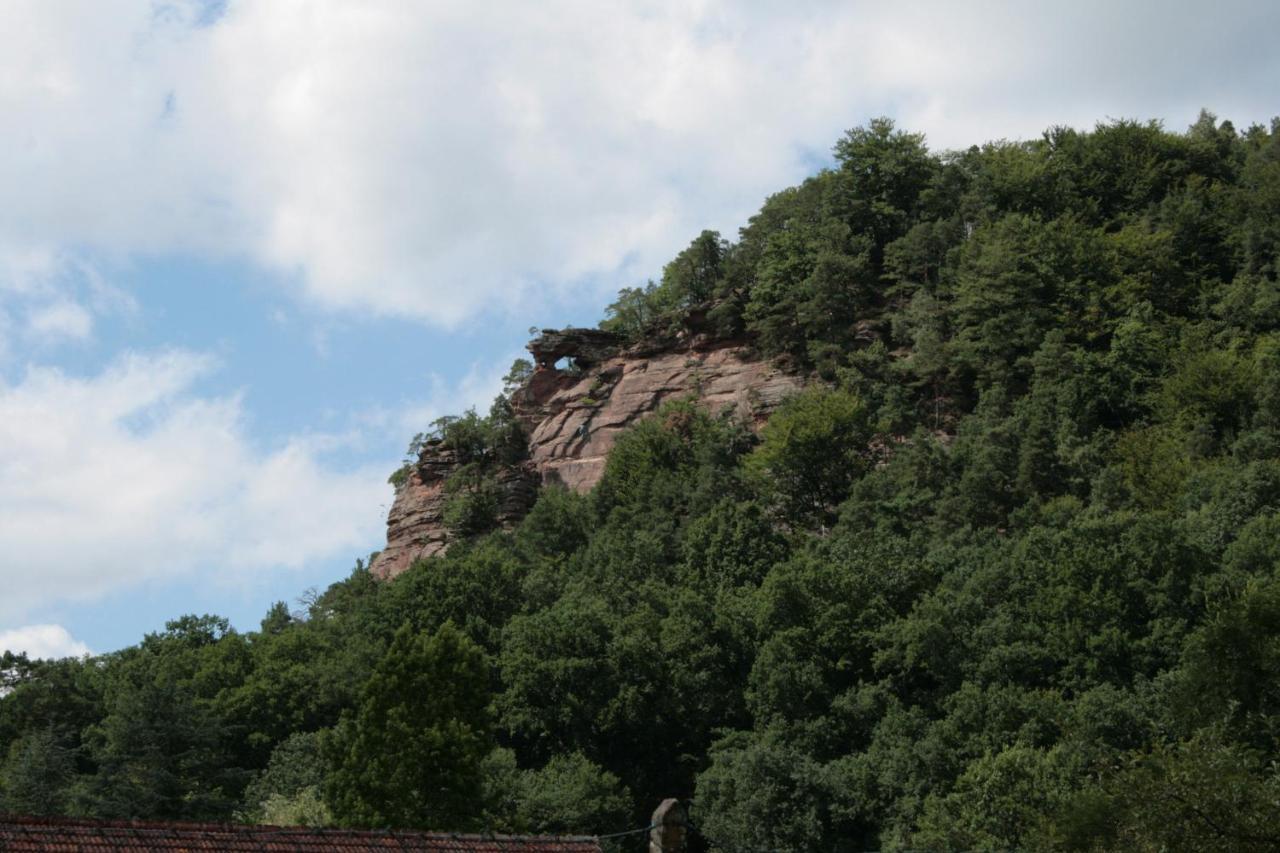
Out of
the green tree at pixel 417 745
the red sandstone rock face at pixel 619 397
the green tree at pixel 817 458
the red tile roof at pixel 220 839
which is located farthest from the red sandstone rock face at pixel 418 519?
the red tile roof at pixel 220 839

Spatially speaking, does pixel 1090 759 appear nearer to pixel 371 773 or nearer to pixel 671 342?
pixel 371 773

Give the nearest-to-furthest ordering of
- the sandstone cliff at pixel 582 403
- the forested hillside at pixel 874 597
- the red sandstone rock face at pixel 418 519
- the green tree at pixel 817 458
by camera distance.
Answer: the forested hillside at pixel 874 597, the green tree at pixel 817 458, the sandstone cliff at pixel 582 403, the red sandstone rock face at pixel 418 519

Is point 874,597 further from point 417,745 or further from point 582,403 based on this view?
point 582,403

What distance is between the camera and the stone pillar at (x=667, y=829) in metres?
23.9

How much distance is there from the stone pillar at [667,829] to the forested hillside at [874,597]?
838 centimetres

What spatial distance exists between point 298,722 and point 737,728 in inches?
670

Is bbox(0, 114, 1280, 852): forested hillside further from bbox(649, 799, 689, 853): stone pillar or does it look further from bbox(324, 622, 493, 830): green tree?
bbox(649, 799, 689, 853): stone pillar

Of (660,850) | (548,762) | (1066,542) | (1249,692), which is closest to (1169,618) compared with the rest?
(1066,542)

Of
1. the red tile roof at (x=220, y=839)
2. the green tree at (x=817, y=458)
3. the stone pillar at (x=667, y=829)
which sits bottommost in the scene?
the stone pillar at (x=667, y=829)

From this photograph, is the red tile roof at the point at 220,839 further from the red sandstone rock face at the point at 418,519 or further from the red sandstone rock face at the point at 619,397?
Answer: the red sandstone rock face at the point at 418,519

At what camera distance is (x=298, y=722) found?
58844 mm

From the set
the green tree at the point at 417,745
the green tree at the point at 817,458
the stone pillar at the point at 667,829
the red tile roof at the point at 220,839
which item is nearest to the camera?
the red tile roof at the point at 220,839

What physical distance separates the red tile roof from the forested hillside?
12.0m

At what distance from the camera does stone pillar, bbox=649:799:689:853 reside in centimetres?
2389
